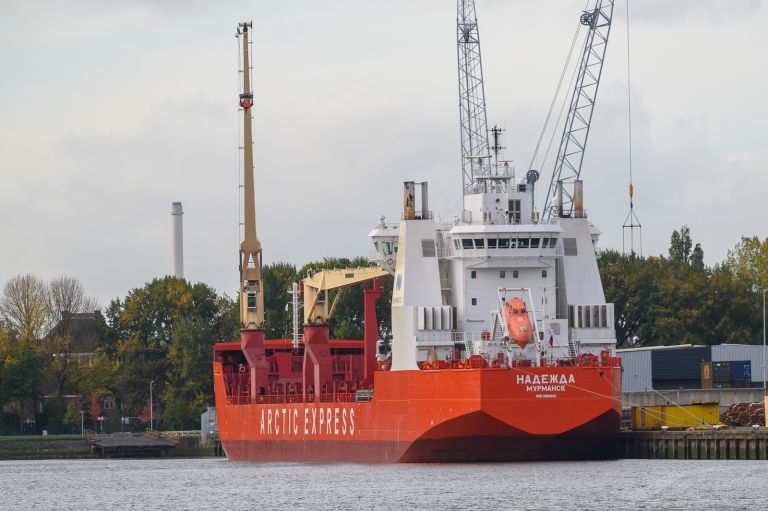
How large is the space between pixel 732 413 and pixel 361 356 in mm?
21709

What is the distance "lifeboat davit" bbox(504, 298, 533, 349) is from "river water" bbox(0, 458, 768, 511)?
462 centimetres

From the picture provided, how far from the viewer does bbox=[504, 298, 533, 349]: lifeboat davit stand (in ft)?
218

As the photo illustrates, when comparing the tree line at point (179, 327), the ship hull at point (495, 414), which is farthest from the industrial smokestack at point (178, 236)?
the ship hull at point (495, 414)

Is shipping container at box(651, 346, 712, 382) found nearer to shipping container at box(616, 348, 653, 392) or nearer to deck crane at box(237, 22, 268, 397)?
shipping container at box(616, 348, 653, 392)

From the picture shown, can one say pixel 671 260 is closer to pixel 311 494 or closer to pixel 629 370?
pixel 629 370

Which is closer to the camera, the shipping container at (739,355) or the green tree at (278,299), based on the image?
the shipping container at (739,355)

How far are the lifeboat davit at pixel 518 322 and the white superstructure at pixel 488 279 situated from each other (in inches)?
32.1

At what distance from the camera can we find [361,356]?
8981cm

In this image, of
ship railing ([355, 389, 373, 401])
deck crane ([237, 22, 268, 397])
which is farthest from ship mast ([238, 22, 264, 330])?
ship railing ([355, 389, 373, 401])

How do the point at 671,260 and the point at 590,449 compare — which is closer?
the point at 590,449

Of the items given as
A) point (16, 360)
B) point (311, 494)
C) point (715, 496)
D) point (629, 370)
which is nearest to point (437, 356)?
point (311, 494)

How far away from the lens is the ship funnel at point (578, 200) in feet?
243

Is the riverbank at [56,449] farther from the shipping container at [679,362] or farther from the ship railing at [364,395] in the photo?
the ship railing at [364,395]

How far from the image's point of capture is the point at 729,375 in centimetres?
9325
